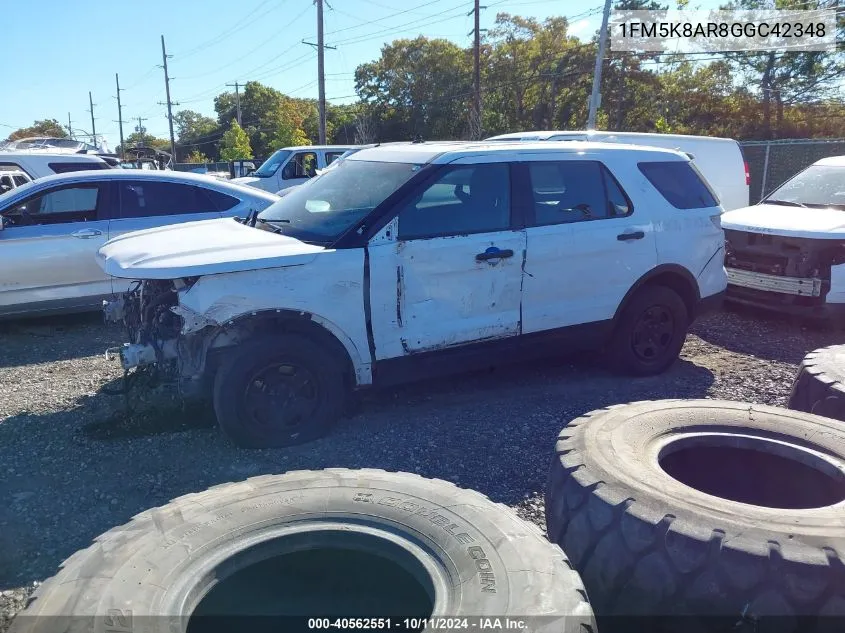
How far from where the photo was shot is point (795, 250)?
6953 mm

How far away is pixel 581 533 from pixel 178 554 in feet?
4.33

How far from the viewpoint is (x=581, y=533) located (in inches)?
92.5

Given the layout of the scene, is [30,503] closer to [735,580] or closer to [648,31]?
[735,580]

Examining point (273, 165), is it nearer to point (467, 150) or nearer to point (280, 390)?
point (467, 150)

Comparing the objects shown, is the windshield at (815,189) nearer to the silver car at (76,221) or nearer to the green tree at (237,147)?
the silver car at (76,221)

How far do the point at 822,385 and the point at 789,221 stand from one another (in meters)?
4.34

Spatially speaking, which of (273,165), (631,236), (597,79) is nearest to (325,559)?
(631,236)

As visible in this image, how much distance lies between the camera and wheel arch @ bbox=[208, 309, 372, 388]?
4129 millimetres

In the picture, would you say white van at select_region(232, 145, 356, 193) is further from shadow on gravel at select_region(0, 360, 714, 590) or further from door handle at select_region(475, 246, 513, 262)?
door handle at select_region(475, 246, 513, 262)

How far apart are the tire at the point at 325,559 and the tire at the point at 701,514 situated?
346 mm

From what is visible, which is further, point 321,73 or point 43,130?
point 43,130

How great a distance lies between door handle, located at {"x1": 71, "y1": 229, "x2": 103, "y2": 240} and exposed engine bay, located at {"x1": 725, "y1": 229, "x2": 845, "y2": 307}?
6921 mm

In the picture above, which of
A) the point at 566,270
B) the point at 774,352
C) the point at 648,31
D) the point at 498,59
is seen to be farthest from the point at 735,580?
the point at 498,59

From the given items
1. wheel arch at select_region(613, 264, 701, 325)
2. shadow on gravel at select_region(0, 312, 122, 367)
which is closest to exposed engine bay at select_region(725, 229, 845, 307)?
wheel arch at select_region(613, 264, 701, 325)
